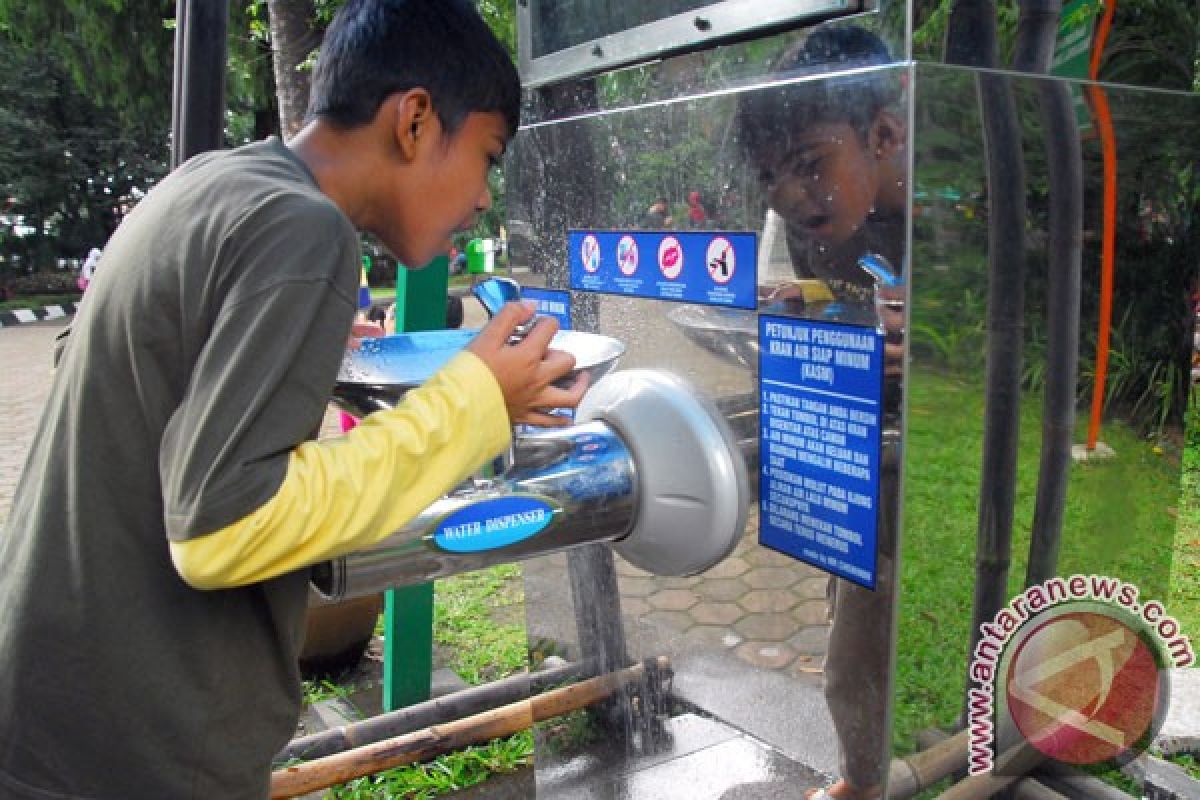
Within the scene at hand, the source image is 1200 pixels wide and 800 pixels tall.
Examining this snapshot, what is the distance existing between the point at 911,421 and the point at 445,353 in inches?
25.5

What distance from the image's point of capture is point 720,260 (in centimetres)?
131

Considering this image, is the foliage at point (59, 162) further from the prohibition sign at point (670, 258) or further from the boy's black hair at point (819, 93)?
the boy's black hair at point (819, 93)

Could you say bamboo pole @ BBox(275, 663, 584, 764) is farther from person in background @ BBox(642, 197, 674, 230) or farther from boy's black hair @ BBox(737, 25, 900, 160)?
boy's black hair @ BBox(737, 25, 900, 160)

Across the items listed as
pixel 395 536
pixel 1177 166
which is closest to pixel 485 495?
pixel 395 536

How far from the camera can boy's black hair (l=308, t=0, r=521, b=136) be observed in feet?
3.70

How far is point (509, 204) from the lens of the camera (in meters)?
1.77

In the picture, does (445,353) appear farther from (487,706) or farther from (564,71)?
(487,706)

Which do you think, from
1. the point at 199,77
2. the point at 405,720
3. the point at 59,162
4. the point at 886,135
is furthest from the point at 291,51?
the point at 59,162

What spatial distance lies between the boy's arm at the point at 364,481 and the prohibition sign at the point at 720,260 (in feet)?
1.31

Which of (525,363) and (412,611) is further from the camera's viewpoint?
(412,611)

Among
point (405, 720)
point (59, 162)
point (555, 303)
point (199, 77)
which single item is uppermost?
point (59, 162)

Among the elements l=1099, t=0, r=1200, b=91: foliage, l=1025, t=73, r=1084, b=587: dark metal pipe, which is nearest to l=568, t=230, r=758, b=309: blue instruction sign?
l=1025, t=73, r=1084, b=587: dark metal pipe

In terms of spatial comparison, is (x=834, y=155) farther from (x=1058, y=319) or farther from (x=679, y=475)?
(x=679, y=475)

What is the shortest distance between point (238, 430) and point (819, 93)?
697mm
